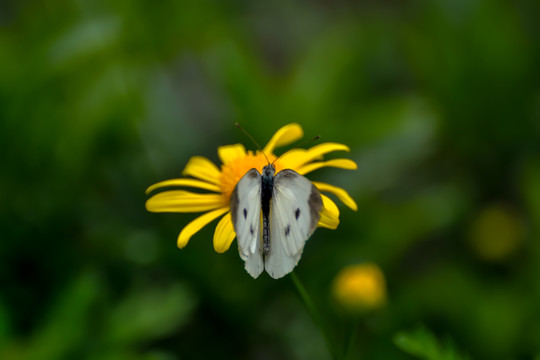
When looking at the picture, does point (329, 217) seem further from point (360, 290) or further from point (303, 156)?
point (360, 290)

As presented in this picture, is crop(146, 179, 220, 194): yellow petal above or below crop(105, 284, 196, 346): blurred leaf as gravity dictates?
above

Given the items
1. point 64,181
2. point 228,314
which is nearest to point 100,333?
point 228,314

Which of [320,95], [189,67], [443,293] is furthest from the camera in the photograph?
[189,67]

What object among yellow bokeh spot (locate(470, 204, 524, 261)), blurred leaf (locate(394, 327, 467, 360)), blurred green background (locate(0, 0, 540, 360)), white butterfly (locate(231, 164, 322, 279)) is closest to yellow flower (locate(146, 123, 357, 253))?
white butterfly (locate(231, 164, 322, 279))

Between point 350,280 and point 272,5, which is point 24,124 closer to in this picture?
point 350,280

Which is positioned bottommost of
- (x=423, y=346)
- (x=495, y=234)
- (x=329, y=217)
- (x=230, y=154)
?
(x=495, y=234)

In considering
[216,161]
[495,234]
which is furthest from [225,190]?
[495,234]

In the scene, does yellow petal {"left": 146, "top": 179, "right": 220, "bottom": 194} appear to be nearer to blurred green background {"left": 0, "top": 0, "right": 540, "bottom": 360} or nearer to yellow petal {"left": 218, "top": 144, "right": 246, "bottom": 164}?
yellow petal {"left": 218, "top": 144, "right": 246, "bottom": 164}
